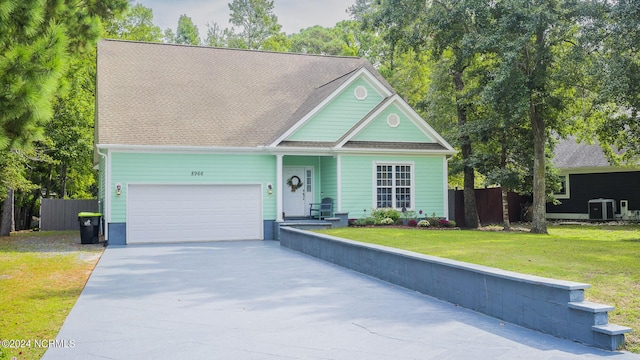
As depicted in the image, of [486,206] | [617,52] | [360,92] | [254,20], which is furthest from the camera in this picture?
[254,20]

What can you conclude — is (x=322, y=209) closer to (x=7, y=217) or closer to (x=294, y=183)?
(x=294, y=183)

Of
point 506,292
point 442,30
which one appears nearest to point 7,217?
point 442,30

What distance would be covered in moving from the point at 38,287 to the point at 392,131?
13516 millimetres

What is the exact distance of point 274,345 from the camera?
597cm

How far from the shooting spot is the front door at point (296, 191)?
2064 cm

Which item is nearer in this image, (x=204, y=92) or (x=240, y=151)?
(x=240, y=151)

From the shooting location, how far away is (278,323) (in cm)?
696

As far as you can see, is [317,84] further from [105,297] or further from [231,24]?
[231,24]

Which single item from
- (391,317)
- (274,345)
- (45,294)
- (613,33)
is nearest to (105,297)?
(45,294)

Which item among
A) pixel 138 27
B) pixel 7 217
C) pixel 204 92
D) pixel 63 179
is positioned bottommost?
pixel 7 217

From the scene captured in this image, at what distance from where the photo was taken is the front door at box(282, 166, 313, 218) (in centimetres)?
2064

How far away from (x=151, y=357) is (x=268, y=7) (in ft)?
156

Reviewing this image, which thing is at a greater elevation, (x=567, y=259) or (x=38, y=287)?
(x=567, y=259)

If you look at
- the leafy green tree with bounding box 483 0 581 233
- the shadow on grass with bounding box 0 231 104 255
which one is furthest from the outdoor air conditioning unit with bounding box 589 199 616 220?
the shadow on grass with bounding box 0 231 104 255
